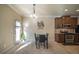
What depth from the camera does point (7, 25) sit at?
2.85 m

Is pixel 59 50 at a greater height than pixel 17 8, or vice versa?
pixel 17 8

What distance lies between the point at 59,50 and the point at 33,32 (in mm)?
755

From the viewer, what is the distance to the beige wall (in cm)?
273

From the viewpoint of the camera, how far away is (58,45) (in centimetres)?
301

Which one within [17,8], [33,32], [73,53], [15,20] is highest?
[17,8]

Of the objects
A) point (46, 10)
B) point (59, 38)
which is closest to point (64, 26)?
point (59, 38)

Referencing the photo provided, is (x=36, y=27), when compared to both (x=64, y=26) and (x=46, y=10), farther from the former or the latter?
(x=64, y=26)

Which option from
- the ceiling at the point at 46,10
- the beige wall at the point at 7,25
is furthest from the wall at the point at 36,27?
the beige wall at the point at 7,25

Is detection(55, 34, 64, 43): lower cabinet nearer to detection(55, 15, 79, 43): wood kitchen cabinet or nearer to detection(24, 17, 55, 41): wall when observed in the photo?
detection(55, 15, 79, 43): wood kitchen cabinet

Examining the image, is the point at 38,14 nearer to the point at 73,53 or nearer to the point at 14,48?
the point at 14,48

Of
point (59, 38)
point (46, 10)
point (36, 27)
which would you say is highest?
point (46, 10)

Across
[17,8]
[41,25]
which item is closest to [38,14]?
[41,25]
